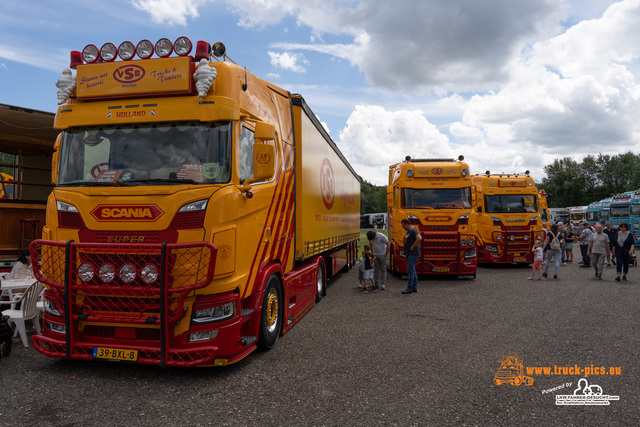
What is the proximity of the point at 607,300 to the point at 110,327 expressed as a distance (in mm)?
9342

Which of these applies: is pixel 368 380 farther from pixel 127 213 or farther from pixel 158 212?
pixel 127 213

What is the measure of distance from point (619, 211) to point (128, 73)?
26.2 m

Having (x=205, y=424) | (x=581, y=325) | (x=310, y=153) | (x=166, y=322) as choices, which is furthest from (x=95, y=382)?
(x=581, y=325)

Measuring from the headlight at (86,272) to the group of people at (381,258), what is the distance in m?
6.75

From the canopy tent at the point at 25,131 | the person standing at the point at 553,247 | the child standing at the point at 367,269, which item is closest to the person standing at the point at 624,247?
the person standing at the point at 553,247

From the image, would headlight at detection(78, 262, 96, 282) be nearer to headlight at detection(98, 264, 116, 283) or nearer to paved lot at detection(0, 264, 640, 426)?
headlight at detection(98, 264, 116, 283)

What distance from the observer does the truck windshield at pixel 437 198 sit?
1166 centimetres

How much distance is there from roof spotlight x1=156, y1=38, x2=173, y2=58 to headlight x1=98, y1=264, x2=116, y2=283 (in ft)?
8.09

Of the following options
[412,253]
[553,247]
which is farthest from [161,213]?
[553,247]

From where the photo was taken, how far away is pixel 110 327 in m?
4.54

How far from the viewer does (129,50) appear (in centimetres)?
495

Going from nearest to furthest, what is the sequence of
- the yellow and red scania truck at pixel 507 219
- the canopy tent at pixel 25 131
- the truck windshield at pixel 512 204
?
the canopy tent at pixel 25 131 → the yellow and red scania truck at pixel 507 219 → the truck windshield at pixel 512 204

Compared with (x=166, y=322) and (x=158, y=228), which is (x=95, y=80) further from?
(x=166, y=322)

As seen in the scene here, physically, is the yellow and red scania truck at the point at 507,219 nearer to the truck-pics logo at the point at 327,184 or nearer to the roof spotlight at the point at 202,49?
the truck-pics logo at the point at 327,184
